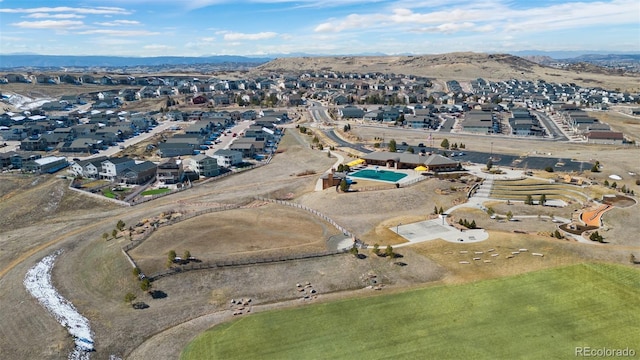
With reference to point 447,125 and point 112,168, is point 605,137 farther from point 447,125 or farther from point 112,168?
point 112,168

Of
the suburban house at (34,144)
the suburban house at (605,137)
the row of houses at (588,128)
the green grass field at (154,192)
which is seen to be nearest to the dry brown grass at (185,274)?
the green grass field at (154,192)

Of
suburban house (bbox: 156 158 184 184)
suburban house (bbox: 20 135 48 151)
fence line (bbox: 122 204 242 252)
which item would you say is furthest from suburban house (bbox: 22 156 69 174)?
fence line (bbox: 122 204 242 252)

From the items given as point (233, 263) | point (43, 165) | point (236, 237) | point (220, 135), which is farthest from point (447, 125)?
point (43, 165)

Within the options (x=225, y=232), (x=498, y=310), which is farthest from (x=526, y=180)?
(x=225, y=232)

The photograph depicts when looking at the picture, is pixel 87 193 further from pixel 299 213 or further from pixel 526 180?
pixel 526 180

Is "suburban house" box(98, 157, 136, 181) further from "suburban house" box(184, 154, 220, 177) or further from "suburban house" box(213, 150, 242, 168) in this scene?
"suburban house" box(213, 150, 242, 168)

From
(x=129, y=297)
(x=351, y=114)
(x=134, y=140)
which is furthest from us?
(x=351, y=114)
